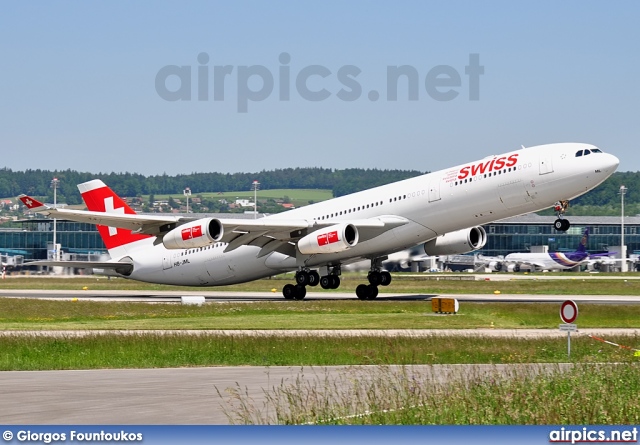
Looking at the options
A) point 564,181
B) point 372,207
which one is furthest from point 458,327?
point 372,207

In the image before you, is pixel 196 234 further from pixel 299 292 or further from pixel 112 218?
pixel 299 292

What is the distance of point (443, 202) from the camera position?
4991 centimetres

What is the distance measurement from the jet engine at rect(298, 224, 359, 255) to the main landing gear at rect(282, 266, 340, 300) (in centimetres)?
313

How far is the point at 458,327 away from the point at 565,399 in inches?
861

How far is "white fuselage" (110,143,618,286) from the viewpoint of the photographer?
47.3 meters

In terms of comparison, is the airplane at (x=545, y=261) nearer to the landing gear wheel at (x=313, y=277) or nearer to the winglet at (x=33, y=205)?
the landing gear wheel at (x=313, y=277)

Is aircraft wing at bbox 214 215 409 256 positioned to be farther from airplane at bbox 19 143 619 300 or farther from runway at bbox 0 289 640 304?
runway at bbox 0 289 640 304

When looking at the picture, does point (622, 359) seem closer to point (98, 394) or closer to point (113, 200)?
point (98, 394)

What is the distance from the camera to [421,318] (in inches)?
1655

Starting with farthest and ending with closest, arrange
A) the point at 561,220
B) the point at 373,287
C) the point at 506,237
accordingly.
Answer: the point at 506,237 < the point at 373,287 < the point at 561,220

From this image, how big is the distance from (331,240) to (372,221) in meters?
2.38

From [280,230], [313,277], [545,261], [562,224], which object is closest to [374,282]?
[313,277]

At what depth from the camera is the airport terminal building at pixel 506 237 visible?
552 ft

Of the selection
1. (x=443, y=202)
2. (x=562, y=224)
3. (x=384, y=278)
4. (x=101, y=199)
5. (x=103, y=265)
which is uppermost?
(x=101, y=199)
